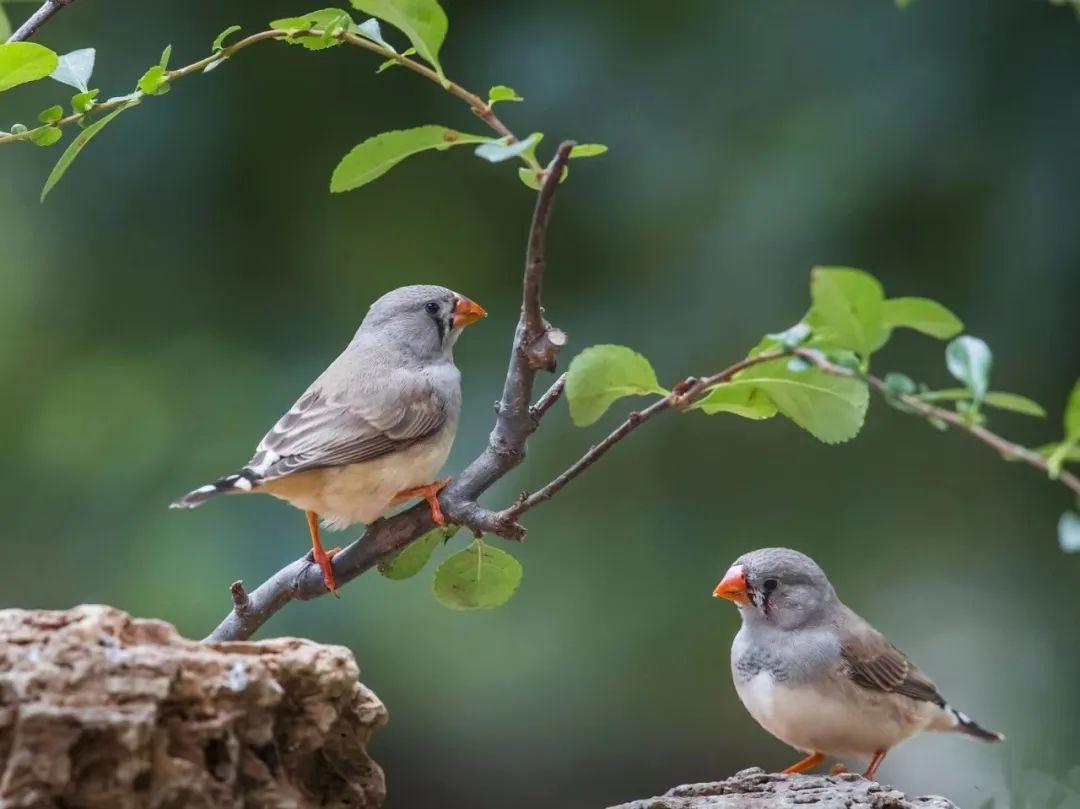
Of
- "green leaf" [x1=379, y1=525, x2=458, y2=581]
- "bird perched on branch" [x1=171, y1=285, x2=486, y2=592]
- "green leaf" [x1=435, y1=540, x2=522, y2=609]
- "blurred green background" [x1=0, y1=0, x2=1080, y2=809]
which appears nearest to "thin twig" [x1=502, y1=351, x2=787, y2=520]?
"green leaf" [x1=435, y1=540, x2=522, y2=609]

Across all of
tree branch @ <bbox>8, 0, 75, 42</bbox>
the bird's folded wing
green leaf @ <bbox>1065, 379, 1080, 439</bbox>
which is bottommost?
the bird's folded wing

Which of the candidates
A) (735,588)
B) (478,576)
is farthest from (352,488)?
(735,588)

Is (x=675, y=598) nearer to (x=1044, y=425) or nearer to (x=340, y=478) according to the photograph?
(x=1044, y=425)

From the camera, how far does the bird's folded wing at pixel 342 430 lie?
219cm

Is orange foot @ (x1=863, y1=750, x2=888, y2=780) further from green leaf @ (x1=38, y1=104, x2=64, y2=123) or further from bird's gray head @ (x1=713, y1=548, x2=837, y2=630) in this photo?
green leaf @ (x1=38, y1=104, x2=64, y2=123)

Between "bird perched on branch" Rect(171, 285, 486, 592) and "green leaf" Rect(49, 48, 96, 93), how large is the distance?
1.92 feet

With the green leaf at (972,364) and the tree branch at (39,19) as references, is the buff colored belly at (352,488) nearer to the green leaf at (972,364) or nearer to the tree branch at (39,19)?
the tree branch at (39,19)

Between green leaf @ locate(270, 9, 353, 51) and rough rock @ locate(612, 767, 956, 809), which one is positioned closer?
green leaf @ locate(270, 9, 353, 51)

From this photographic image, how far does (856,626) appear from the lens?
8.20 ft

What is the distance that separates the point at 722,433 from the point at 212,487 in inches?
79.0

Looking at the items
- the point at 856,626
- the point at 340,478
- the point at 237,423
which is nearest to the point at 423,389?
the point at 340,478

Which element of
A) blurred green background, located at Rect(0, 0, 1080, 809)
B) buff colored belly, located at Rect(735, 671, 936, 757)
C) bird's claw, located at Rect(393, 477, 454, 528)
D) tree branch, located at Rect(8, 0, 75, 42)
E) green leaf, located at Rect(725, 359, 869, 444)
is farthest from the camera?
blurred green background, located at Rect(0, 0, 1080, 809)

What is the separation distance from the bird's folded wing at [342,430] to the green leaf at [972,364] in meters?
1.26

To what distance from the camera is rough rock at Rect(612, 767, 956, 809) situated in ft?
6.11
